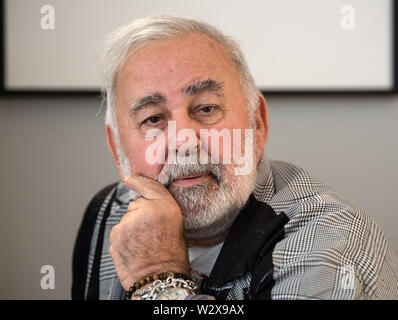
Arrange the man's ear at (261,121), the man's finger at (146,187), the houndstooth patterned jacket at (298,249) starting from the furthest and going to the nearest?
the man's ear at (261,121) → the man's finger at (146,187) → the houndstooth patterned jacket at (298,249)

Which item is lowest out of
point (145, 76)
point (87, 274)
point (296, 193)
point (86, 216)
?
point (87, 274)

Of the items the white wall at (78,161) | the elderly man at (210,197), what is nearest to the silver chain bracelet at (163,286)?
the elderly man at (210,197)

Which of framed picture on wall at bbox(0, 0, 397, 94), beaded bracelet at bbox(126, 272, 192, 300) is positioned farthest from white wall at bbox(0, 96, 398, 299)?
beaded bracelet at bbox(126, 272, 192, 300)

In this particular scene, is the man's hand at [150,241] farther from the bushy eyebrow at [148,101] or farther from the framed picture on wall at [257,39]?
the framed picture on wall at [257,39]

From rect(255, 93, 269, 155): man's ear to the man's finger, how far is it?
0.73ft

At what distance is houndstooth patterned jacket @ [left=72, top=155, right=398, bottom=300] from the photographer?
709 millimetres

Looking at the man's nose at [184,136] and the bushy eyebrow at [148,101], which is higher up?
the bushy eyebrow at [148,101]

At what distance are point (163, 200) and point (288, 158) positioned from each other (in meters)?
0.36

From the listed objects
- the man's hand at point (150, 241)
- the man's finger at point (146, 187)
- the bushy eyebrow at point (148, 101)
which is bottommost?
the man's hand at point (150, 241)

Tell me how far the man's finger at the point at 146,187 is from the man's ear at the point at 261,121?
0.73ft

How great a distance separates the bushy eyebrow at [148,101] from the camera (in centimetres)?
84
